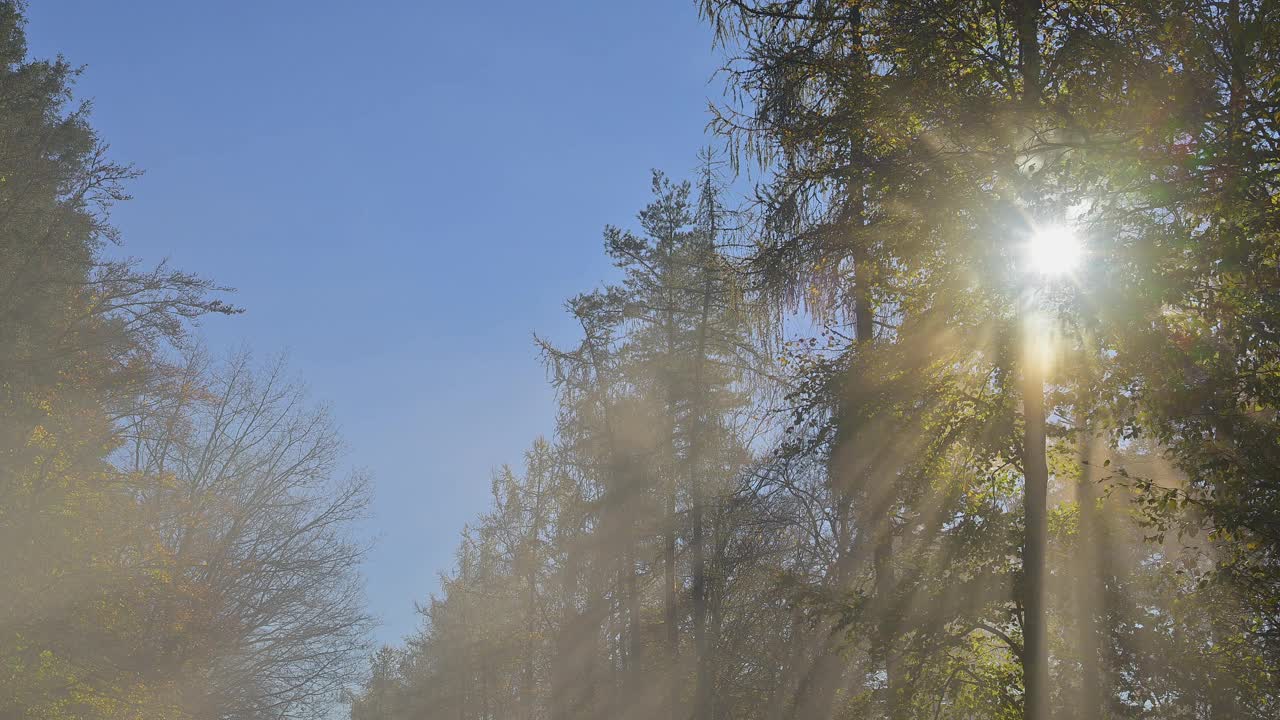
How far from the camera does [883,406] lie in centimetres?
881

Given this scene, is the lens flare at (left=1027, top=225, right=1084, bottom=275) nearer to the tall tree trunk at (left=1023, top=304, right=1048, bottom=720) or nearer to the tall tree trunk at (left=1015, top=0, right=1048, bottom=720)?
the tall tree trunk at (left=1015, top=0, right=1048, bottom=720)

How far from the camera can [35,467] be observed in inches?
742

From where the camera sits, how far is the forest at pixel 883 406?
7051mm

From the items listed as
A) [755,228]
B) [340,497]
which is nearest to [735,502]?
[755,228]

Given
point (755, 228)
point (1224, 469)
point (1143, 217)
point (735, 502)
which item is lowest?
point (1224, 469)

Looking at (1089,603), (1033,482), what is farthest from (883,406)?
(1089,603)

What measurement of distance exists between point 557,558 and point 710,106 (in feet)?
69.7

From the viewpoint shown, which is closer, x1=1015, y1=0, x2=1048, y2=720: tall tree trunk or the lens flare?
the lens flare

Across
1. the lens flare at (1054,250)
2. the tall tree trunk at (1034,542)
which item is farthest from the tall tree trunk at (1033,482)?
the lens flare at (1054,250)

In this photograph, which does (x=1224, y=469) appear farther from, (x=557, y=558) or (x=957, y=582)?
(x=557, y=558)

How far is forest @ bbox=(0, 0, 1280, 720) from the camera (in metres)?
7.05

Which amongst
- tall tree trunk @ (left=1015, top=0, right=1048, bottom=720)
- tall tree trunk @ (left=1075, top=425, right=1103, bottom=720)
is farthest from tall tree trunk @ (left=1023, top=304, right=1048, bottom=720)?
tall tree trunk @ (left=1075, top=425, right=1103, bottom=720)

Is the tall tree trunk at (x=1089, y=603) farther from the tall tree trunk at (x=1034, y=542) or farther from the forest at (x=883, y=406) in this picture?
the tall tree trunk at (x=1034, y=542)

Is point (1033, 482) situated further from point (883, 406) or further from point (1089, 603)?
point (1089, 603)
